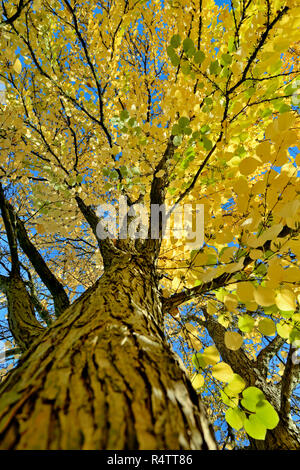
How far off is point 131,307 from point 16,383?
53cm

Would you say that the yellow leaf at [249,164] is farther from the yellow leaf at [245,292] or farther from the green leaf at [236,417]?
the green leaf at [236,417]

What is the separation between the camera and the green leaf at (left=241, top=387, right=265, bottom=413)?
3.19ft

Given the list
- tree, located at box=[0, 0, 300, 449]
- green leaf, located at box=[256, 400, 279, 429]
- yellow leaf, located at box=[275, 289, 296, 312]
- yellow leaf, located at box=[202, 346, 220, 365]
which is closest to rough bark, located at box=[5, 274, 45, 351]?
tree, located at box=[0, 0, 300, 449]

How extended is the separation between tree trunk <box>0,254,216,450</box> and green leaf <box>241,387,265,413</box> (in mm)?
556

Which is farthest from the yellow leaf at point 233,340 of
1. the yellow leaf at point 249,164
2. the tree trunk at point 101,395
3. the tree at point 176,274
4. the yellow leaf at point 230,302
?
the yellow leaf at point 249,164

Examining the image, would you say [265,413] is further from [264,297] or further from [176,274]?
[176,274]

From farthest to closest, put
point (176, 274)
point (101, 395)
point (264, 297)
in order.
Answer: point (176, 274) < point (264, 297) < point (101, 395)

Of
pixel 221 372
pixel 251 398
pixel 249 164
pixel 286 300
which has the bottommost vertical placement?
pixel 251 398

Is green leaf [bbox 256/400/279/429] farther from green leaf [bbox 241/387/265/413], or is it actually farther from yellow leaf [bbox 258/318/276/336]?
yellow leaf [bbox 258/318/276/336]

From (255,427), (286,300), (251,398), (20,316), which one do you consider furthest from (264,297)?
(20,316)

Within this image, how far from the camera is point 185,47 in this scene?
126 centimetres

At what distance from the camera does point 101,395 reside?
52 centimetres

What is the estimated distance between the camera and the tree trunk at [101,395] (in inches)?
16.8

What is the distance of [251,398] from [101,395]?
853mm
